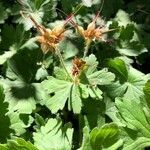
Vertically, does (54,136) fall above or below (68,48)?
below

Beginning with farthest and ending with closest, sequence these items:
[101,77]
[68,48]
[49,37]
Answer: [68,48]
[101,77]
[49,37]

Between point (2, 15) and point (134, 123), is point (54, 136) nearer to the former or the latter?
point (134, 123)

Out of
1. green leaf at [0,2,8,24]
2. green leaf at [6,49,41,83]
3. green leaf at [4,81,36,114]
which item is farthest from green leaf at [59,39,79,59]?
green leaf at [0,2,8,24]

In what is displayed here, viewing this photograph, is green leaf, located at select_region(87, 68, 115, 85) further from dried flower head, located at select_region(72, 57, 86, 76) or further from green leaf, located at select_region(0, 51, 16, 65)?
green leaf, located at select_region(0, 51, 16, 65)

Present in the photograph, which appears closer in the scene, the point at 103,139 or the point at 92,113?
the point at 103,139

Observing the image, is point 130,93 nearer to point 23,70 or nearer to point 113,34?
point 113,34

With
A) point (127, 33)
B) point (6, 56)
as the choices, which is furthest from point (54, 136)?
point (127, 33)

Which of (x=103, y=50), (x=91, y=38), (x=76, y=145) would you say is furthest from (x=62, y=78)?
(x=103, y=50)
